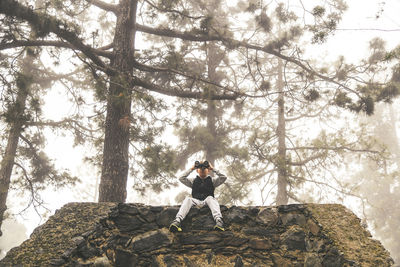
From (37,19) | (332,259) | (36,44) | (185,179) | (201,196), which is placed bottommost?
(332,259)

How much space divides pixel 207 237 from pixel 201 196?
26.6 inches

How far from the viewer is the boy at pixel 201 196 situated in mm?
3654

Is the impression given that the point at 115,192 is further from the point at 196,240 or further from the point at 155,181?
the point at 196,240

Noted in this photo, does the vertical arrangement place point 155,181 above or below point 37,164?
below

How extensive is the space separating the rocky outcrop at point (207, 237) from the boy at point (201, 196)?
149 millimetres

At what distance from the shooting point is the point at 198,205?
4.04 m

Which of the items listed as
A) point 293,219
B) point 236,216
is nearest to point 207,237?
point 236,216

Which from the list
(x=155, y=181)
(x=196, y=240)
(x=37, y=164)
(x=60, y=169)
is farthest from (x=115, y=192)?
(x=37, y=164)

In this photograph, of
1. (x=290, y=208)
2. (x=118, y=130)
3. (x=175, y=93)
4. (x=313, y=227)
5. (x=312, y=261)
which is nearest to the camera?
(x=312, y=261)

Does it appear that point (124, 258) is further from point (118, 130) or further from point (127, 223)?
point (118, 130)

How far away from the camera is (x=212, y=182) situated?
4.52 meters

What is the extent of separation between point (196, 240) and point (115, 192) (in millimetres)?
2264

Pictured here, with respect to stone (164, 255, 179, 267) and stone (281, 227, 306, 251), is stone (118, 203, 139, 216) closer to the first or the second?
stone (164, 255, 179, 267)

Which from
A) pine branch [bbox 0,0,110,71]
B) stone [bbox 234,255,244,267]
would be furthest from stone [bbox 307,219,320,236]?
pine branch [bbox 0,0,110,71]
